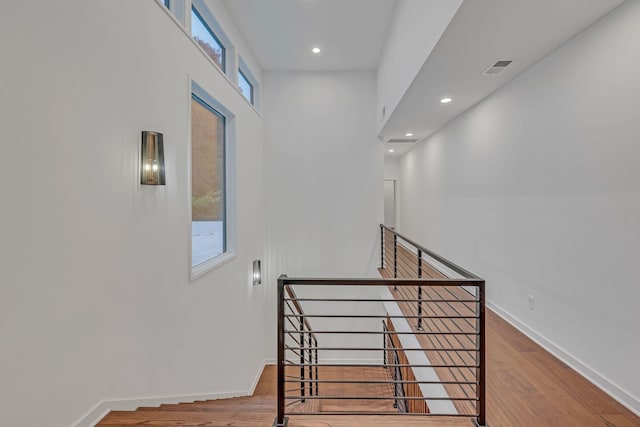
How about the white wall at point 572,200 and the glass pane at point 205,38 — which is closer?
the white wall at point 572,200

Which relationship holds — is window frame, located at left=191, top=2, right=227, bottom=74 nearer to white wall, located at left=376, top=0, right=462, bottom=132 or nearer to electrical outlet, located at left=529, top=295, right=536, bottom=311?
white wall, located at left=376, top=0, right=462, bottom=132

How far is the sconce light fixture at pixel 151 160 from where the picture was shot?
6.66ft

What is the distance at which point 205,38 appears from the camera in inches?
137

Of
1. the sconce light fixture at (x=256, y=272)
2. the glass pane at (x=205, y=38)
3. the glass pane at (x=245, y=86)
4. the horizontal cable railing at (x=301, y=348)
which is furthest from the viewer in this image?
the sconce light fixture at (x=256, y=272)

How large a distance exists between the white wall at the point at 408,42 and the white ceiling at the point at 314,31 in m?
0.26

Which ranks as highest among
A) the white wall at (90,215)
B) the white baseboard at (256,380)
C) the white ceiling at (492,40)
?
the white ceiling at (492,40)

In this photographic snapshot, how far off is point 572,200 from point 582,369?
A: 53.9 inches

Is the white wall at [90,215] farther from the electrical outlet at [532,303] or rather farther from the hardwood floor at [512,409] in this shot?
the electrical outlet at [532,303]

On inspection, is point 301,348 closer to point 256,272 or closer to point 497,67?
point 256,272

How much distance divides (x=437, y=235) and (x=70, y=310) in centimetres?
540

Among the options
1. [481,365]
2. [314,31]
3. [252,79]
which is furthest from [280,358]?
[252,79]

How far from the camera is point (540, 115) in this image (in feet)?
9.35

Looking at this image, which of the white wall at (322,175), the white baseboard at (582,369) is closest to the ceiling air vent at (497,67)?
the white baseboard at (582,369)

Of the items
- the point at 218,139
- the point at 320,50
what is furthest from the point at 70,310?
the point at 320,50
